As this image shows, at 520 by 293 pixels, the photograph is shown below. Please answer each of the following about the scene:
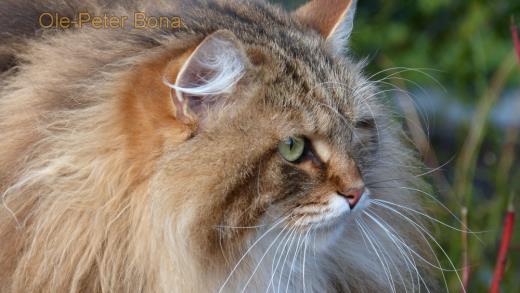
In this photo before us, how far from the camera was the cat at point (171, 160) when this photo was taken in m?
2.01

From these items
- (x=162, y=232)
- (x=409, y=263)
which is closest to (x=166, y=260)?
(x=162, y=232)

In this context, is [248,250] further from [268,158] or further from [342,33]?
[342,33]

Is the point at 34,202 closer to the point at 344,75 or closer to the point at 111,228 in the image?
the point at 111,228

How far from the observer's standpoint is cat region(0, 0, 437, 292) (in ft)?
6.59

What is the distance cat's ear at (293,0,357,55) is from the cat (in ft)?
0.67

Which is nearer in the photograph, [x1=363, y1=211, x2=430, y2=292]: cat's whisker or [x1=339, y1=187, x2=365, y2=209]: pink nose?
[x1=339, y1=187, x2=365, y2=209]: pink nose

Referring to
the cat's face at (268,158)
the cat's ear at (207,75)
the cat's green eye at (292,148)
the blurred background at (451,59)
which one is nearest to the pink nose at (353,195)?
the cat's face at (268,158)

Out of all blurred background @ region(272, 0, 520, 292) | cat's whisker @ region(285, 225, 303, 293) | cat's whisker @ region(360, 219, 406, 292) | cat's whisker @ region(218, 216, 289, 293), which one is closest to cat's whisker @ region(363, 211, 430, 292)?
cat's whisker @ region(360, 219, 406, 292)

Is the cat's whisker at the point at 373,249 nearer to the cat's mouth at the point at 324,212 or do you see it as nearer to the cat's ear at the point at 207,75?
the cat's mouth at the point at 324,212

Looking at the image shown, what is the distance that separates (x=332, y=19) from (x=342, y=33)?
6 cm

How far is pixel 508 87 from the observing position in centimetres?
473

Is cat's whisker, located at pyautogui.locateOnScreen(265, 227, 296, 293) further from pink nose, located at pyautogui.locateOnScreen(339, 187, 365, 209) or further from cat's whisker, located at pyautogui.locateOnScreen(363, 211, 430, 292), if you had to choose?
cat's whisker, located at pyautogui.locateOnScreen(363, 211, 430, 292)

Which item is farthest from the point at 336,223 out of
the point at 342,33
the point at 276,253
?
the point at 342,33

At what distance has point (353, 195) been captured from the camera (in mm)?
2090
